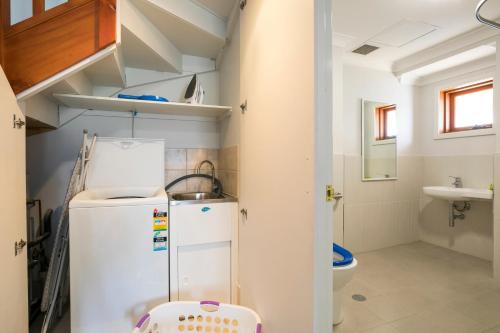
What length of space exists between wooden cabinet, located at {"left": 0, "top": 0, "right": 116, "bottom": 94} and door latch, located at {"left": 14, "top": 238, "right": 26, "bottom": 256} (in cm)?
81

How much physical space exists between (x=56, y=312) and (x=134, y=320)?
28.9 inches

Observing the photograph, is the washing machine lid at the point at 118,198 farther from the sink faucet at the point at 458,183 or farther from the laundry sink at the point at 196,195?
the sink faucet at the point at 458,183

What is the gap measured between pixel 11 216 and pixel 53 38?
38.6 inches

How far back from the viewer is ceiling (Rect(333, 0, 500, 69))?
1916mm

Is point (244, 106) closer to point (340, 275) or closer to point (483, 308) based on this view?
point (340, 275)

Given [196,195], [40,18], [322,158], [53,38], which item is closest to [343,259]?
[322,158]

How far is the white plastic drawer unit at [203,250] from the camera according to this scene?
1.66 metres

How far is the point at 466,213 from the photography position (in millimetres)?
2893

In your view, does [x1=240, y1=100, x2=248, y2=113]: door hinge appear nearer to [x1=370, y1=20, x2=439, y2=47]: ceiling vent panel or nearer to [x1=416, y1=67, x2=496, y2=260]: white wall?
[x1=370, y1=20, x2=439, y2=47]: ceiling vent panel

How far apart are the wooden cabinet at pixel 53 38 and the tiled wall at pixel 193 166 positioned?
114cm

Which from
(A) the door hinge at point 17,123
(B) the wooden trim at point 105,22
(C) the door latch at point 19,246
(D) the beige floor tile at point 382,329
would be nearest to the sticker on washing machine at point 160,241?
(C) the door latch at point 19,246

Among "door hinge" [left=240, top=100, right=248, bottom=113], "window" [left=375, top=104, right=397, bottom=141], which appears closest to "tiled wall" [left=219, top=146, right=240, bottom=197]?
"door hinge" [left=240, top=100, right=248, bottom=113]

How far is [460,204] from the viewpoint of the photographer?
9.62 ft

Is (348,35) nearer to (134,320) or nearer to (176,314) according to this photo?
(176,314)
